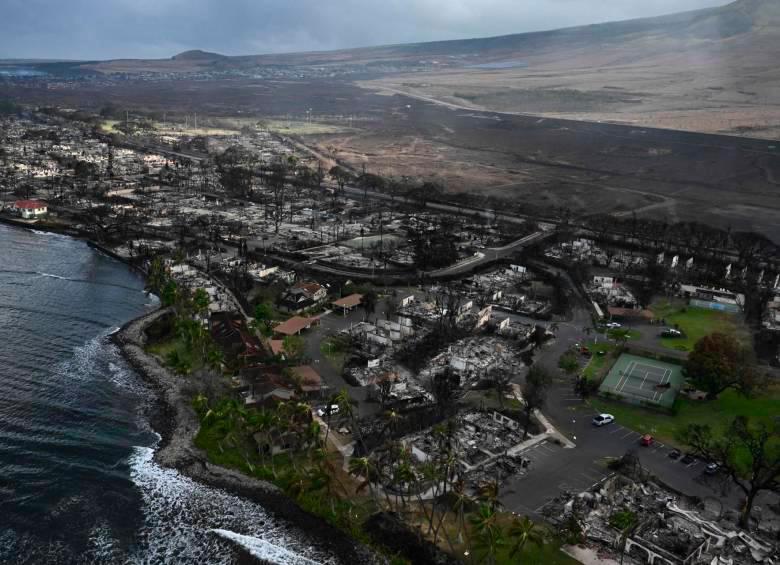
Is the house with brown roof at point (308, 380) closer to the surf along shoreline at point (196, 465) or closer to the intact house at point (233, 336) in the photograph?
the intact house at point (233, 336)

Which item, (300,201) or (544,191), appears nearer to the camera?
(300,201)

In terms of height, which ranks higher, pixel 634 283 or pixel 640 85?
pixel 640 85

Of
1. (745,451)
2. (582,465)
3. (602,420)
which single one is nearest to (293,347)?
→ (602,420)

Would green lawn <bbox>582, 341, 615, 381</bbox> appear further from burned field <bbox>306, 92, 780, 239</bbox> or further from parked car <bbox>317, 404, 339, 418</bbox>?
burned field <bbox>306, 92, 780, 239</bbox>

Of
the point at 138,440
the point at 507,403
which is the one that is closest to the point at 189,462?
the point at 138,440

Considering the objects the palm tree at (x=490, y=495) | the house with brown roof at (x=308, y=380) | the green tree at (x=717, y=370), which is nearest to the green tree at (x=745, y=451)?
the green tree at (x=717, y=370)

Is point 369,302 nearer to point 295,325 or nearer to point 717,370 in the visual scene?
point 295,325

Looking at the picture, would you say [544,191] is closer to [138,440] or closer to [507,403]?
[507,403]
